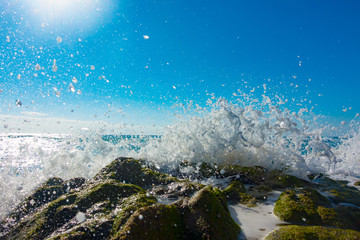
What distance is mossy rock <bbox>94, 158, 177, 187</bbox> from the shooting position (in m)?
4.94

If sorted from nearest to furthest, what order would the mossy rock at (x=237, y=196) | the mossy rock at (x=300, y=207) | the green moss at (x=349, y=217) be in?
the green moss at (x=349, y=217) < the mossy rock at (x=300, y=207) < the mossy rock at (x=237, y=196)

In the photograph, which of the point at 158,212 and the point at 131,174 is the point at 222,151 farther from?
the point at 158,212

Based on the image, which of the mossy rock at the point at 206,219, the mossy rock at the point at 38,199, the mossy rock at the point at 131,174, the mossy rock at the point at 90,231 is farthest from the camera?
the mossy rock at the point at 131,174

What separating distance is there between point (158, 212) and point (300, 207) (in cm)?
245

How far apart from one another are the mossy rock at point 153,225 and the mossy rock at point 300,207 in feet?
6.21

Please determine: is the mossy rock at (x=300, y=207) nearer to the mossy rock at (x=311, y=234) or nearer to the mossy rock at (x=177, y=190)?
the mossy rock at (x=311, y=234)

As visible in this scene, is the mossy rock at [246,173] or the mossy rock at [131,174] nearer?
the mossy rock at [131,174]

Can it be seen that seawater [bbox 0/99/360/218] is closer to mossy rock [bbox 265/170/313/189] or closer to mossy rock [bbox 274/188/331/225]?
mossy rock [bbox 265/170/313/189]

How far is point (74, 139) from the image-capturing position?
30.0 ft

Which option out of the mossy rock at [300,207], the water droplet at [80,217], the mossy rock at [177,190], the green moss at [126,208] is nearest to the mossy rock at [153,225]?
the green moss at [126,208]

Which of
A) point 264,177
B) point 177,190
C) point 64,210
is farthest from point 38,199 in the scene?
point 264,177

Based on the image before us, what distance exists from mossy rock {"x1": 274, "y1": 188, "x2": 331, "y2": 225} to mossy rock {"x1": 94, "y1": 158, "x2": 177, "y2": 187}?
7.99 feet

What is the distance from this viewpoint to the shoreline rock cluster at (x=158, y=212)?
2393 mm

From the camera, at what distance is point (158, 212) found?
237 centimetres
